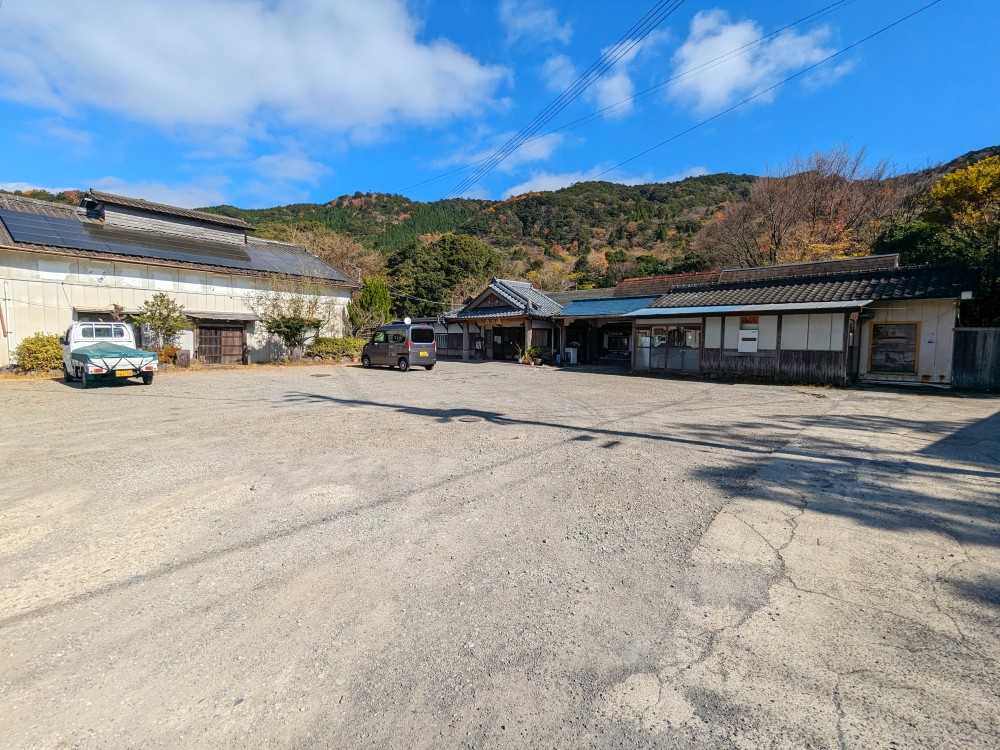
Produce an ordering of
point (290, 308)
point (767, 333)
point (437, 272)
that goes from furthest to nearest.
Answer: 1. point (437, 272)
2. point (290, 308)
3. point (767, 333)

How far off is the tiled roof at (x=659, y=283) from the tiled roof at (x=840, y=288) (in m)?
1.51

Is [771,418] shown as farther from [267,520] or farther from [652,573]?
[267,520]

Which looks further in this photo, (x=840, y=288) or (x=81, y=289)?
(x=81, y=289)

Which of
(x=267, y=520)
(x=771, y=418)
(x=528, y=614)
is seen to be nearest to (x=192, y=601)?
(x=267, y=520)

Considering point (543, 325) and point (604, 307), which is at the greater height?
point (604, 307)

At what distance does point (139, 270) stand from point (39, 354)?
5.13m

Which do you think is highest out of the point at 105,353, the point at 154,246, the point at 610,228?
the point at 610,228

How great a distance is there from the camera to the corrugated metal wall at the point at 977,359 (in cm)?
1267

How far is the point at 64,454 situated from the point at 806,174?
33.6 meters

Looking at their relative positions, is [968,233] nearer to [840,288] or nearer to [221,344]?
[840,288]

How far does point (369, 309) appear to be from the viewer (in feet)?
91.8

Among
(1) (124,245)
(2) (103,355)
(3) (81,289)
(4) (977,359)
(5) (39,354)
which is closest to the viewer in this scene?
(2) (103,355)

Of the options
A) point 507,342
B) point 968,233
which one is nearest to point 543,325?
point 507,342

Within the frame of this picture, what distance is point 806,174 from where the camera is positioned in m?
26.7
